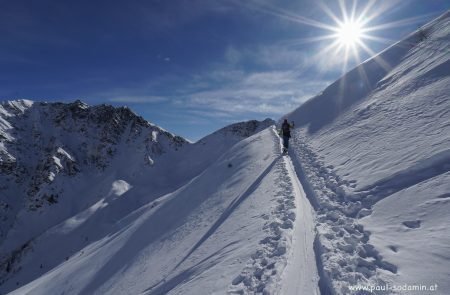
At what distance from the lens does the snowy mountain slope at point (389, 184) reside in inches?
227

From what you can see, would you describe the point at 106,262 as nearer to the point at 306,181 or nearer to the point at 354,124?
the point at 306,181

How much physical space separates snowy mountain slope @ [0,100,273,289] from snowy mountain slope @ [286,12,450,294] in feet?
194

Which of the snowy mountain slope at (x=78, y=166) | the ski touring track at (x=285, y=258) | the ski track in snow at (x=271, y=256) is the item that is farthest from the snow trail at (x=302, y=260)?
the snowy mountain slope at (x=78, y=166)

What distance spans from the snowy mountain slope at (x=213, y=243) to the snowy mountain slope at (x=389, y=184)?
54.8 inches

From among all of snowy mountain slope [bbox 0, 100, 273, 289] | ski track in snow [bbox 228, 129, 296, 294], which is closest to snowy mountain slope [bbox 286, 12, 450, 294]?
ski track in snow [bbox 228, 129, 296, 294]

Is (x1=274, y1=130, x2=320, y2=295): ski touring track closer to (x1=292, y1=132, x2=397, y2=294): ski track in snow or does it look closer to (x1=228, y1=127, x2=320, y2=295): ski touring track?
(x1=228, y1=127, x2=320, y2=295): ski touring track

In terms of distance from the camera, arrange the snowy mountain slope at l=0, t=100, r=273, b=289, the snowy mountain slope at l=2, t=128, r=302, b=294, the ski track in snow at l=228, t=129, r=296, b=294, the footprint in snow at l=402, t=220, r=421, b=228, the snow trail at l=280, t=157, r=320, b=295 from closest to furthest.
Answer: the snow trail at l=280, t=157, r=320, b=295
the ski track in snow at l=228, t=129, r=296, b=294
the footprint in snow at l=402, t=220, r=421, b=228
the snowy mountain slope at l=2, t=128, r=302, b=294
the snowy mountain slope at l=0, t=100, r=273, b=289

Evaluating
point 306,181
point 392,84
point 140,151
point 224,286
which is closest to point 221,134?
point 140,151

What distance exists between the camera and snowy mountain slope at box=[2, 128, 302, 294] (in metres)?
7.31

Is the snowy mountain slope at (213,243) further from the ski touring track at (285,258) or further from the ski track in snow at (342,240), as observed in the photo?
the ski track in snow at (342,240)

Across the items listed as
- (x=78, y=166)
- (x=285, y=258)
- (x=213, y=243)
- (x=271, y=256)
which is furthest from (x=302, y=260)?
(x=78, y=166)

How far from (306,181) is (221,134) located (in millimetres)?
89966

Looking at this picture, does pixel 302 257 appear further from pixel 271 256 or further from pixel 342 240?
pixel 342 240

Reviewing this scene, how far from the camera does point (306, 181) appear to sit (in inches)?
531
